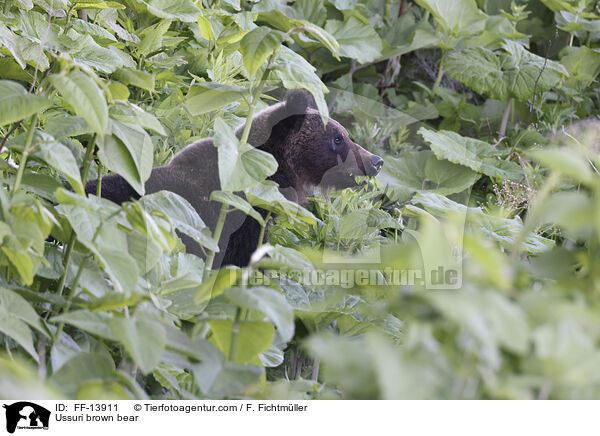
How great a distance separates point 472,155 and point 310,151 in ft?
3.76

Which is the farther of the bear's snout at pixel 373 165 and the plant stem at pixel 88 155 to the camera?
the bear's snout at pixel 373 165

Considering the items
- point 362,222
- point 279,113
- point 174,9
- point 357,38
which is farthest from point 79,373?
point 357,38

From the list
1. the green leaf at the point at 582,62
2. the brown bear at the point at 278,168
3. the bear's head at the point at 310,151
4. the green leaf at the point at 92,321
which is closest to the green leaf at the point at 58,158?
the green leaf at the point at 92,321

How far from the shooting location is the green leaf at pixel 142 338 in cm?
64

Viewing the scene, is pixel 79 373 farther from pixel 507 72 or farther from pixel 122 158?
pixel 507 72

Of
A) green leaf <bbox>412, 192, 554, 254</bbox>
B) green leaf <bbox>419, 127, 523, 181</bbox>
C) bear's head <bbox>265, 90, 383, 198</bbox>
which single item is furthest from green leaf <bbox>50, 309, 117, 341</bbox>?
green leaf <bbox>419, 127, 523, 181</bbox>

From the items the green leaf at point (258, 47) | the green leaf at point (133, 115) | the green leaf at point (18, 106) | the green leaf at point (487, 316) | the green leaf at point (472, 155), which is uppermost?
the green leaf at point (487, 316)

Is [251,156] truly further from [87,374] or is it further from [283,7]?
[283,7]

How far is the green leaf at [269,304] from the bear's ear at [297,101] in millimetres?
1202

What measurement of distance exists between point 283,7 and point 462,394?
3132mm

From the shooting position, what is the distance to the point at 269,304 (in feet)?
2.31

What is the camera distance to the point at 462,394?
53cm

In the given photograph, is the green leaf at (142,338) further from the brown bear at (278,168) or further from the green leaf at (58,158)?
the brown bear at (278,168)
